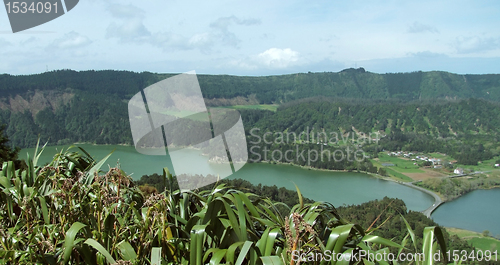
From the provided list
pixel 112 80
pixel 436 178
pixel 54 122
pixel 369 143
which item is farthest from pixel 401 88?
pixel 54 122

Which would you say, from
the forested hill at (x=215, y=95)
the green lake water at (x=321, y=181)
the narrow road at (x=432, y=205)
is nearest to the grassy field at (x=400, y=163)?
the green lake water at (x=321, y=181)

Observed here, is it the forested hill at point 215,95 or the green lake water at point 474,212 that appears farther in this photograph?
the forested hill at point 215,95

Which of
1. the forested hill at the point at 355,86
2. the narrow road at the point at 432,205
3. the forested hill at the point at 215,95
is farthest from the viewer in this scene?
the forested hill at the point at 355,86

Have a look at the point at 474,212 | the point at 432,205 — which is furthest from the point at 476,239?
the point at 474,212

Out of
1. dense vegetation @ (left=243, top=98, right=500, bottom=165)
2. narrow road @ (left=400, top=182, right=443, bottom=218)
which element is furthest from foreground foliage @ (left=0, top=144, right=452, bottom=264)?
dense vegetation @ (left=243, top=98, right=500, bottom=165)

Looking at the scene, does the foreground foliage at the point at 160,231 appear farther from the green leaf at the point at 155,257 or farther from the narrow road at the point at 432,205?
the narrow road at the point at 432,205

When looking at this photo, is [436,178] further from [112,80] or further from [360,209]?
[112,80]

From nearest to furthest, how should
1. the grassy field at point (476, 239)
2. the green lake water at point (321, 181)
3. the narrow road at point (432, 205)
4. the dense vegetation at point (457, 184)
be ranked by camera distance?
the grassy field at point (476, 239) < the narrow road at point (432, 205) < the green lake water at point (321, 181) < the dense vegetation at point (457, 184)
